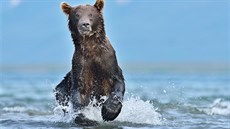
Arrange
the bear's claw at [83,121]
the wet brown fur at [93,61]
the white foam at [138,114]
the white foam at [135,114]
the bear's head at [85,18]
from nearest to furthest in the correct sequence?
the bear's head at [85,18] < the bear's claw at [83,121] < the wet brown fur at [93,61] < the white foam at [135,114] < the white foam at [138,114]

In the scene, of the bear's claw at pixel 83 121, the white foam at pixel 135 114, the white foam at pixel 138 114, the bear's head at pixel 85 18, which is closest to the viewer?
the bear's head at pixel 85 18

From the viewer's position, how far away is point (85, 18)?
47.5 ft

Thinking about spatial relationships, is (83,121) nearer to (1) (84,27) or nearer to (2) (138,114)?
(1) (84,27)

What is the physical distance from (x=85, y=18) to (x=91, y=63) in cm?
87

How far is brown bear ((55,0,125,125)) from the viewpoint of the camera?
48.3 ft

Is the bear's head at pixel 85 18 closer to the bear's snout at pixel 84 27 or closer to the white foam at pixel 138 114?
the bear's snout at pixel 84 27

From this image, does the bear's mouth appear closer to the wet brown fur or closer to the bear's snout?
the bear's snout

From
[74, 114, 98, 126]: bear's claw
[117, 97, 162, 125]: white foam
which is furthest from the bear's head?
[117, 97, 162, 125]: white foam

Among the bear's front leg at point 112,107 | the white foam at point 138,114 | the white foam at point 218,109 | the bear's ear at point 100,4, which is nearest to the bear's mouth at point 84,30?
the bear's ear at point 100,4

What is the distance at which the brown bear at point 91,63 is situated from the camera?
1473 cm

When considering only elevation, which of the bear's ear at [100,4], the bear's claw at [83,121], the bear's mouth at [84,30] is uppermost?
the bear's ear at [100,4]

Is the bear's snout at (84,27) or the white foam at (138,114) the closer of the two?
the bear's snout at (84,27)

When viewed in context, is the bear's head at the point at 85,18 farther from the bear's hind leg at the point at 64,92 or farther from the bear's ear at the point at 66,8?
the bear's hind leg at the point at 64,92

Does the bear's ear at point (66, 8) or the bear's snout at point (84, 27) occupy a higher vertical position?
the bear's ear at point (66, 8)
